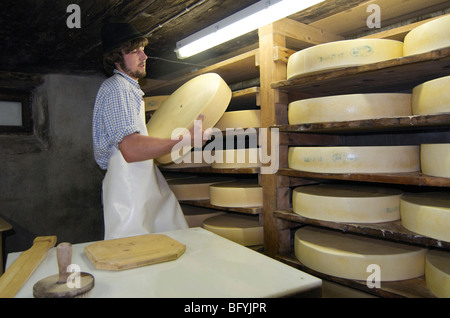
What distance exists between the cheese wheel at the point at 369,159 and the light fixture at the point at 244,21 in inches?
31.6

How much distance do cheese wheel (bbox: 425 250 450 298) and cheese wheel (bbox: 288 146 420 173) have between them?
0.46 meters

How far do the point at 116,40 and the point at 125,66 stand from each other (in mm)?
158

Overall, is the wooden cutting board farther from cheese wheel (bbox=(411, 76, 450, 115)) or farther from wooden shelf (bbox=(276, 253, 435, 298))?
cheese wheel (bbox=(411, 76, 450, 115))

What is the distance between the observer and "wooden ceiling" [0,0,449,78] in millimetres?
2189

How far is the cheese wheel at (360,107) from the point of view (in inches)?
73.8

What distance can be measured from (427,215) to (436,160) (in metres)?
0.26

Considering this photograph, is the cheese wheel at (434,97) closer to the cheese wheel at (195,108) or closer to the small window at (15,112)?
the cheese wheel at (195,108)

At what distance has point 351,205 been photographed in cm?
191

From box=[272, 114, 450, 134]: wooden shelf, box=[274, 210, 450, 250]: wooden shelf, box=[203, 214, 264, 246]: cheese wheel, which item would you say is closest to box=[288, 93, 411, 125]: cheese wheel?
box=[272, 114, 450, 134]: wooden shelf

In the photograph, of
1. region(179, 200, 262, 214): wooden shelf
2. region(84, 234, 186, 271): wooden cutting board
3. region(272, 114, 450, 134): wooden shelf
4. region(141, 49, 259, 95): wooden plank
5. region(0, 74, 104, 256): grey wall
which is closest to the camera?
region(84, 234, 186, 271): wooden cutting board

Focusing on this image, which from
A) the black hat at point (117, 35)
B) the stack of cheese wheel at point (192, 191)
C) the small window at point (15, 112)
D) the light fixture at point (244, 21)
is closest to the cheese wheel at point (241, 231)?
the stack of cheese wheel at point (192, 191)
